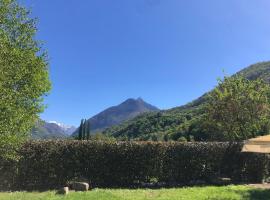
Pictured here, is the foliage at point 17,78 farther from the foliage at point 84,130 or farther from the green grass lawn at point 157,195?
the foliage at point 84,130

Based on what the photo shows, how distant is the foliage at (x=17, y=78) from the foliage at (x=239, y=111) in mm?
19134

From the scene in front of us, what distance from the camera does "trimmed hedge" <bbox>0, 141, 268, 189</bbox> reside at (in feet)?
76.8

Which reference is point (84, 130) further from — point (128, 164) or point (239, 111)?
point (128, 164)

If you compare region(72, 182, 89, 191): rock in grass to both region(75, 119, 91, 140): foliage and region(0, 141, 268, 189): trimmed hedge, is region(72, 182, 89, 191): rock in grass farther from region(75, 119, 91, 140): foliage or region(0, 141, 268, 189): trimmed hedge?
region(75, 119, 91, 140): foliage

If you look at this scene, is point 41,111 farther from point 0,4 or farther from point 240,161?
point 240,161

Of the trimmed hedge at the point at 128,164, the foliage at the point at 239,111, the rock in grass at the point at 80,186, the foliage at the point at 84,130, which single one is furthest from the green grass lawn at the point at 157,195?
the foliage at the point at 84,130

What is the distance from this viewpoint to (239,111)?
125ft

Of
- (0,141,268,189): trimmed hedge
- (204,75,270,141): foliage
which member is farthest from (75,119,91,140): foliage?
(0,141,268,189): trimmed hedge

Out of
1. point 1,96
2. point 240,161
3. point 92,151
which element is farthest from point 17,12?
point 240,161

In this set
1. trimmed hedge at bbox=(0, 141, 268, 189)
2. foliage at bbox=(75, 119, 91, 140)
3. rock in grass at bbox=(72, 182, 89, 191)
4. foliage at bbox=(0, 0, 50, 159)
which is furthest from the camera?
foliage at bbox=(75, 119, 91, 140)

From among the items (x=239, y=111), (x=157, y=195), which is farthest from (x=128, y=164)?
(x=239, y=111)

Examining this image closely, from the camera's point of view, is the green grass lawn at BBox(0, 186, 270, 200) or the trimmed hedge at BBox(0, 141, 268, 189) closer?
the green grass lawn at BBox(0, 186, 270, 200)

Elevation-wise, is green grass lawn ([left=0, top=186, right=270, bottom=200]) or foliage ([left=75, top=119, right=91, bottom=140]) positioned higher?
foliage ([left=75, top=119, right=91, bottom=140])

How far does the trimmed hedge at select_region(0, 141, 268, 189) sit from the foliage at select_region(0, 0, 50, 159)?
198 centimetres
